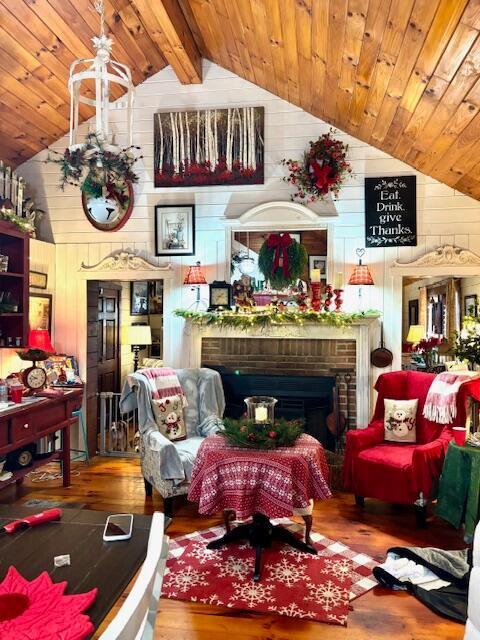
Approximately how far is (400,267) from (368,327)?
2.08 feet

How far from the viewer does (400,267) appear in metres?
4.71

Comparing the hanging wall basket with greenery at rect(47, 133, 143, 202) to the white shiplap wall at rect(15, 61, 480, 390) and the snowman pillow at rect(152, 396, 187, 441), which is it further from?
the white shiplap wall at rect(15, 61, 480, 390)

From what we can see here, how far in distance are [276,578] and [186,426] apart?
1742 millimetres

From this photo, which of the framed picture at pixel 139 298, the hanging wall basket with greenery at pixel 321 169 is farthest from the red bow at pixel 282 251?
the framed picture at pixel 139 298

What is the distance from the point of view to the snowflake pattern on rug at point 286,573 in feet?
9.32

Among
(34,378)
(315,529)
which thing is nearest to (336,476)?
(315,529)

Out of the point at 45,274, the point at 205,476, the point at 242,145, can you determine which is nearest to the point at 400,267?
the point at 242,145

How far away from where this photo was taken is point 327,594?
8.86ft

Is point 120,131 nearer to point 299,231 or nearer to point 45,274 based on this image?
point 45,274

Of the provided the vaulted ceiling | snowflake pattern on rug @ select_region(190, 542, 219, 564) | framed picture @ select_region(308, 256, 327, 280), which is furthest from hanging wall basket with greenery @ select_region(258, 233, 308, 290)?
snowflake pattern on rug @ select_region(190, 542, 219, 564)

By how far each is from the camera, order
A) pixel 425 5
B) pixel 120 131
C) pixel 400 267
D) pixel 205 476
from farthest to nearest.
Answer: pixel 120 131, pixel 400 267, pixel 205 476, pixel 425 5

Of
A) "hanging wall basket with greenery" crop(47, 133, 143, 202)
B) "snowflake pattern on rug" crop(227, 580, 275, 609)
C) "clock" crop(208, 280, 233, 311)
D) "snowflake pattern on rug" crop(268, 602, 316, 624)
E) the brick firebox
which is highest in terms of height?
"hanging wall basket with greenery" crop(47, 133, 143, 202)

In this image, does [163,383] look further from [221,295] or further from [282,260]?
[282,260]

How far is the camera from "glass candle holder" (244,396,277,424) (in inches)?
130
